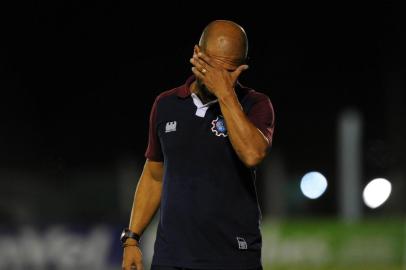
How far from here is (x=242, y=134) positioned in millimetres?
3379

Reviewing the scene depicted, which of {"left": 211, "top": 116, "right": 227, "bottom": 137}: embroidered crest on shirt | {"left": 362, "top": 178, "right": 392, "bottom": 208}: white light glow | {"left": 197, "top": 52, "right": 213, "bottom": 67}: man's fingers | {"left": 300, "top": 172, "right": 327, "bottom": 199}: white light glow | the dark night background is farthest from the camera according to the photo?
{"left": 300, "top": 172, "right": 327, "bottom": 199}: white light glow

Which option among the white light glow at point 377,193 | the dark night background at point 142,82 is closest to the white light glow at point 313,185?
the dark night background at point 142,82

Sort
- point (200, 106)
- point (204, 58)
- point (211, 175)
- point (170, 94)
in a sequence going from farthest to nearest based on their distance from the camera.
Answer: point (170, 94), point (200, 106), point (211, 175), point (204, 58)

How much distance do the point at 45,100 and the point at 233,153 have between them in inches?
858

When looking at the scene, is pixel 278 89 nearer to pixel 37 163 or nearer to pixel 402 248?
pixel 37 163

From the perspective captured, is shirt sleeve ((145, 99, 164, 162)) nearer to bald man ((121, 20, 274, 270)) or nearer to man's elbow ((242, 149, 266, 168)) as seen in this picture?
bald man ((121, 20, 274, 270))

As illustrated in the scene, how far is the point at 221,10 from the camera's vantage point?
20.6 meters

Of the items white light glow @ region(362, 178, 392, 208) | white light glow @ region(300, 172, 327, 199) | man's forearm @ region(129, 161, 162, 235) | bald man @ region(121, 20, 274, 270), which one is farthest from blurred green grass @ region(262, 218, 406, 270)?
white light glow @ region(300, 172, 327, 199)

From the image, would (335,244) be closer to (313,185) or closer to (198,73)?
(198,73)

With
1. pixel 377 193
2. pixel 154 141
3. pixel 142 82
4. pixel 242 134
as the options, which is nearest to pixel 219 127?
pixel 242 134

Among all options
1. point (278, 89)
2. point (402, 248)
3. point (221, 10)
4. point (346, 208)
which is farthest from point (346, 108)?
point (402, 248)

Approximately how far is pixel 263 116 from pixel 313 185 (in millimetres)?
24684

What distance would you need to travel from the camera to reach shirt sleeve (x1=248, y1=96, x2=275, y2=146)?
11.9 feet

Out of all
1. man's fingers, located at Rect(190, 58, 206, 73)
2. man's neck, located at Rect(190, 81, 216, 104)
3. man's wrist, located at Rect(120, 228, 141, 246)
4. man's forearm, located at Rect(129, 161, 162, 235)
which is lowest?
man's wrist, located at Rect(120, 228, 141, 246)
